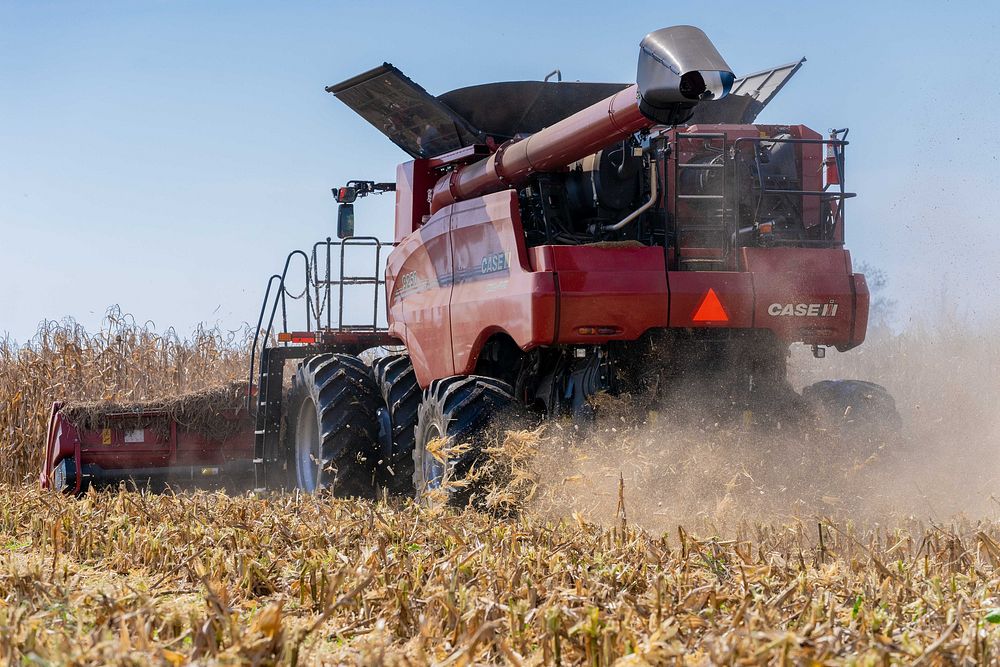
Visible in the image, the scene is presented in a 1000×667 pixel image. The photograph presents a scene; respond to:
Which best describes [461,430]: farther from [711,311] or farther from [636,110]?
[636,110]

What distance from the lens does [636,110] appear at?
19.7ft

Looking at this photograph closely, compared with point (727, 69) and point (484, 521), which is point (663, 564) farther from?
point (727, 69)

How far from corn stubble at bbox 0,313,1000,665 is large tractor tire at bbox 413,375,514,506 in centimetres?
9

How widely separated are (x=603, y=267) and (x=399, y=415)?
2.36 m

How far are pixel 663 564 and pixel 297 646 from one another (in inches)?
68.0

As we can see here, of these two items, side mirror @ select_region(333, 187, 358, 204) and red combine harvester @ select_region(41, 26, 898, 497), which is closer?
red combine harvester @ select_region(41, 26, 898, 497)

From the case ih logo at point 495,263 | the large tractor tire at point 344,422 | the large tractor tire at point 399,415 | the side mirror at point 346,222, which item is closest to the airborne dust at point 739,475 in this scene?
the case ih logo at point 495,263

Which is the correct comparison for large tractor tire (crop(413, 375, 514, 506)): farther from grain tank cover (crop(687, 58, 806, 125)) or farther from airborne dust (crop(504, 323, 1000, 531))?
grain tank cover (crop(687, 58, 806, 125))

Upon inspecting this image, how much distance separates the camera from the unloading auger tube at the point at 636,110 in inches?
217

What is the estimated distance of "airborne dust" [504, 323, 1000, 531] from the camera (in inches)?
231

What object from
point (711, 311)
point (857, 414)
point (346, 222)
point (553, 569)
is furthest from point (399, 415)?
point (553, 569)

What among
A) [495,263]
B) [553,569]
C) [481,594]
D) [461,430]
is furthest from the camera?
[495,263]

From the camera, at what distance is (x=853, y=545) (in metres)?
4.67

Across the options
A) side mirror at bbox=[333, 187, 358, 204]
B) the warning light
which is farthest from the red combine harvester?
side mirror at bbox=[333, 187, 358, 204]
